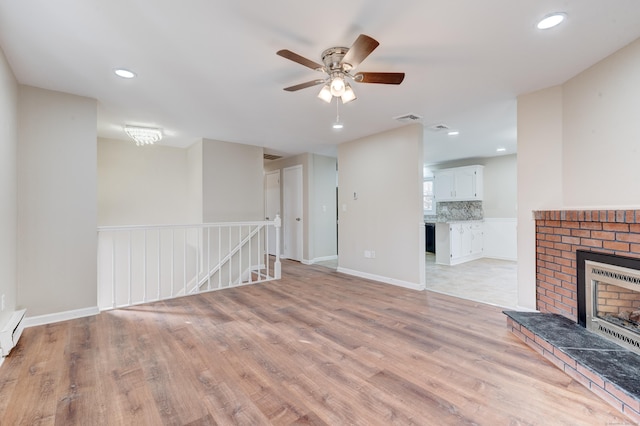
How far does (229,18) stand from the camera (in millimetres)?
1852

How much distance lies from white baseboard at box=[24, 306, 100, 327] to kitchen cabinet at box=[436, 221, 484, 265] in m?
5.84

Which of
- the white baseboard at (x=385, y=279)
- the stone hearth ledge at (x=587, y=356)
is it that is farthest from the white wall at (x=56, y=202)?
the stone hearth ledge at (x=587, y=356)

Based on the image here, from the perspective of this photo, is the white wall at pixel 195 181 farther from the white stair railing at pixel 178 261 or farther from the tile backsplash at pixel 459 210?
the tile backsplash at pixel 459 210

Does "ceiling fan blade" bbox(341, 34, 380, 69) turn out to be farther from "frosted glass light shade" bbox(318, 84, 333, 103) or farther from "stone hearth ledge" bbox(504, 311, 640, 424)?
"stone hearth ledge" bbox(504, 311, 640, 424)

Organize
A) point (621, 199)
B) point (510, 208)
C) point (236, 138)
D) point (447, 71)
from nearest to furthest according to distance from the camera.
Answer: point (621, 199) → point (447, 71) → point (236, 138) → point (510, 208)

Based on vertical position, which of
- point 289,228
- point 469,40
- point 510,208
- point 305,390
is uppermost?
point 469,40

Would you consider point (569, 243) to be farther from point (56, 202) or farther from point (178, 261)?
point (178, 261)

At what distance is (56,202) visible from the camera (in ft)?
9.63

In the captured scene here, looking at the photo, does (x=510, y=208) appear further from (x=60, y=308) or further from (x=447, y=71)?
(x=60, y=308)

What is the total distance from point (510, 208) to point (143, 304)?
7.32 metres

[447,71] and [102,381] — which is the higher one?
[447,71]

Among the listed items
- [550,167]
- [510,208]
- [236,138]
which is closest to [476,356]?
[550,167]

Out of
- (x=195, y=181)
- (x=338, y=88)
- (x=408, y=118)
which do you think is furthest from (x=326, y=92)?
(x=195, y=181)

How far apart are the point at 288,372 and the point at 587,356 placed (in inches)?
80.4
